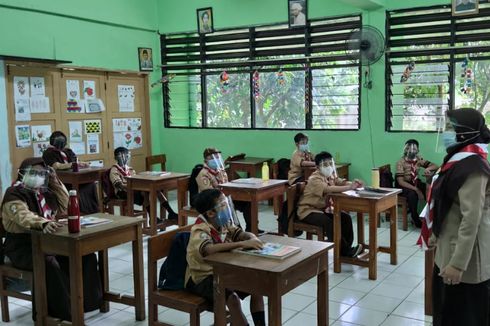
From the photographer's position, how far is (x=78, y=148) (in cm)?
757

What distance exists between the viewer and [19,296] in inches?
137

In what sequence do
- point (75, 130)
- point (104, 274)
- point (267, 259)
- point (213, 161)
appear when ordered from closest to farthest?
point (267, 259), point (104, 274), point (213, 161), point (75, 130)

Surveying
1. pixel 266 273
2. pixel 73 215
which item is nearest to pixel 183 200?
pixel 73 215

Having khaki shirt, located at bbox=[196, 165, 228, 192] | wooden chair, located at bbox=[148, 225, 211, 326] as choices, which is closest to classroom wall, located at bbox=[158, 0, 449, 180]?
khaki shirt, located at bbox=[196, 165, 228, 192]

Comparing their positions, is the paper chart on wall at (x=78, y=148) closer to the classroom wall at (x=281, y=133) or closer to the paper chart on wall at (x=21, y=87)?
the paper chart on wall at (x=21, y=87)

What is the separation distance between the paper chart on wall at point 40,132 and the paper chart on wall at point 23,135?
8cm

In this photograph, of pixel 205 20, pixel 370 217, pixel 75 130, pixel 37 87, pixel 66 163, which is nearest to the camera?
pixel 370 217

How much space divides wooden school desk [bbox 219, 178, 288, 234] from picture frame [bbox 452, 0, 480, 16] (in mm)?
3099

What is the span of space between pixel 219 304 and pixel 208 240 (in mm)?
344

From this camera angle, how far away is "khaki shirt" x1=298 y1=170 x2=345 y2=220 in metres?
4.64

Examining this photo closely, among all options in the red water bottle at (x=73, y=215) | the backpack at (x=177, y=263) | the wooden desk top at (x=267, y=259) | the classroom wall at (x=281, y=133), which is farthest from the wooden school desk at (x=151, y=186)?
the wooden desk top at (x=267, y=259)

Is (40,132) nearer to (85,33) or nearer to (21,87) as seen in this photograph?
(21,87)

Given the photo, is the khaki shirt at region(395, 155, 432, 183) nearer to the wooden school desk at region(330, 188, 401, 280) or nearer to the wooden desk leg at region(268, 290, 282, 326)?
the wooden school desk at region(330, 188, 401, 280)

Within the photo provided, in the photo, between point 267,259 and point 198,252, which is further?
point 198,252
